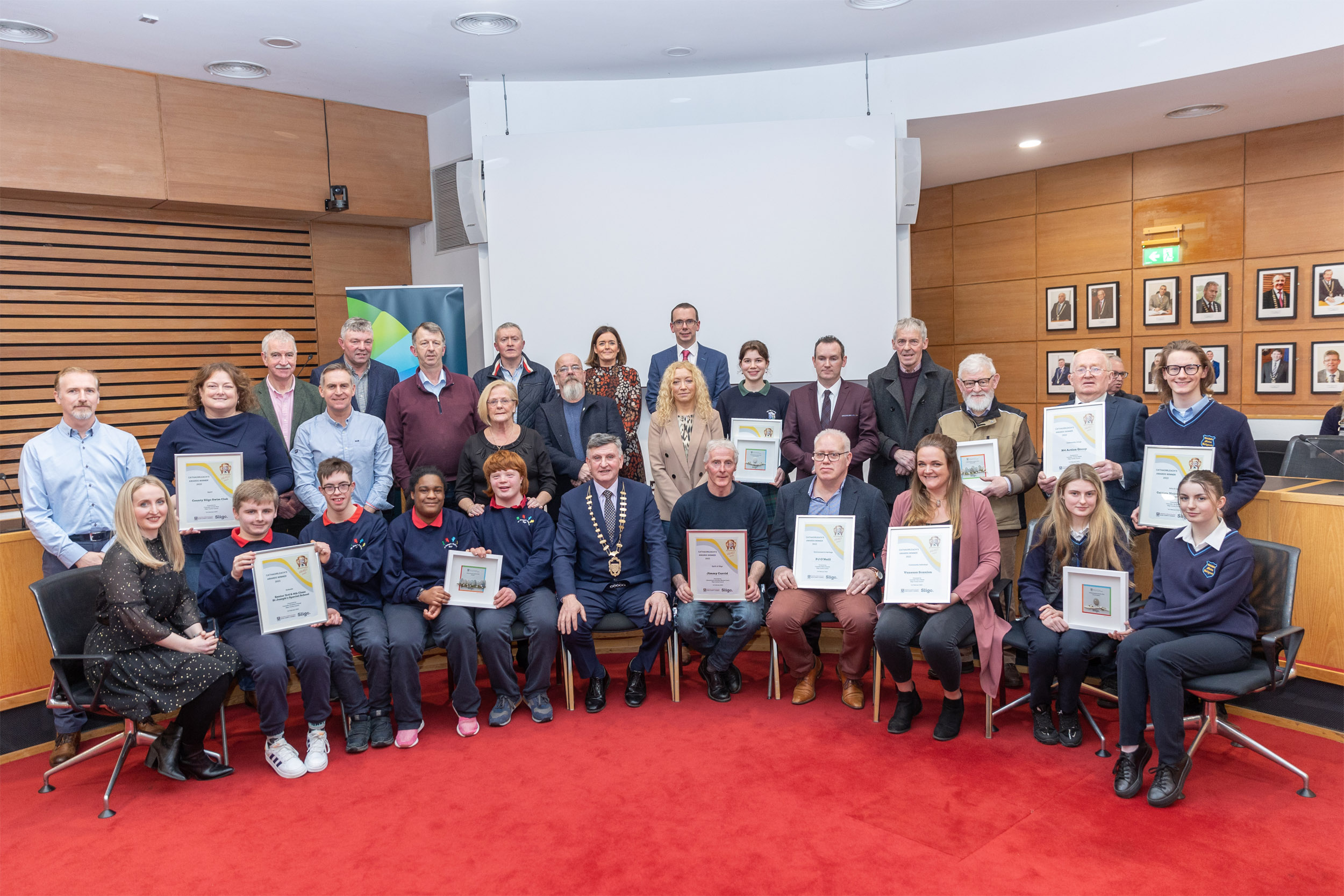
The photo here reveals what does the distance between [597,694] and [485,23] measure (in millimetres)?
4130

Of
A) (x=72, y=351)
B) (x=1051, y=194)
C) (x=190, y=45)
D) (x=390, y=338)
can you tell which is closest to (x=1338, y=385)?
(x=1051, y=194)

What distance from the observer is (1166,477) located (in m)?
3.94

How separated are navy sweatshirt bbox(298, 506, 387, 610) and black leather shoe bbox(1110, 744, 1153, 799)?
128 inches

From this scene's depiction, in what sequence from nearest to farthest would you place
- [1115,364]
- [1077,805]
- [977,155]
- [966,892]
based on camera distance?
[966,892]
[1077,805]
[1115,364]
[977,155]

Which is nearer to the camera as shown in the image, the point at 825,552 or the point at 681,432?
the point at 825,552

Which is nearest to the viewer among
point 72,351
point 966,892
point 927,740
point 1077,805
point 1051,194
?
point 966,892

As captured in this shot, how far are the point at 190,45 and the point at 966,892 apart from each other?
21.1 ft

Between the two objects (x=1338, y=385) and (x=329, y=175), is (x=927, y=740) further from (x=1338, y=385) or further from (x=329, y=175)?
(x=329, y=175)

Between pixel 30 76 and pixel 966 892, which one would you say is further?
pixel 30 76

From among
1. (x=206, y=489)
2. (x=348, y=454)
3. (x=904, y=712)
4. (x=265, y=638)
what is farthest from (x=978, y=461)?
(x=206, y=489)

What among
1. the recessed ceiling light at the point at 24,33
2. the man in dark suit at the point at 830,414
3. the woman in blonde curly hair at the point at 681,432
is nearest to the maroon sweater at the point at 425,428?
the woman in blonde curly hair at the point at 681,432

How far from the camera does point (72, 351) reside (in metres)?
6.39

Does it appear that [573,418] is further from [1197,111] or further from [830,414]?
[1197,111]

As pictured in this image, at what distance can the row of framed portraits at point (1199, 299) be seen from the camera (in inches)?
281
